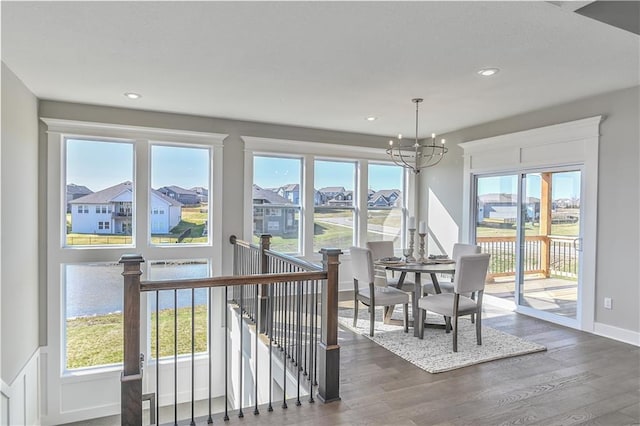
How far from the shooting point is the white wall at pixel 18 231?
3441 millimetres

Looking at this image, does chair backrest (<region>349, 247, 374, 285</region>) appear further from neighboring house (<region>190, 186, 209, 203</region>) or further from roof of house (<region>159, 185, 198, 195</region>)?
roof of house (<region>159, 185, 198, 195</region>)

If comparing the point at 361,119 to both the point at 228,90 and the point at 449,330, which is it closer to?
the point at 228,90

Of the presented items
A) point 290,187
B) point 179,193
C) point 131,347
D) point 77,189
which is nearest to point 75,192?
point 77,189

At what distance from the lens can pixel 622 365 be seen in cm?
338

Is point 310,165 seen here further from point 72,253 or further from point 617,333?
point 617,333

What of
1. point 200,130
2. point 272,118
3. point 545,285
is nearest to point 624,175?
point 545,285

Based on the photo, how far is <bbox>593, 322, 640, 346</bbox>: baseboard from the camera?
12.7 feet

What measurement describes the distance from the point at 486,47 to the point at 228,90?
2.55 meters

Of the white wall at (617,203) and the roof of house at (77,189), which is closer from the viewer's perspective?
the white wall at (617,203)

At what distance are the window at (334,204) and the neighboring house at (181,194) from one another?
1.87 meters

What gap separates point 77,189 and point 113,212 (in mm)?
494

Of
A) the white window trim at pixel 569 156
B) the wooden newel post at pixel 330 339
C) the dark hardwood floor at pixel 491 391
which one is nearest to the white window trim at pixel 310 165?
the white window trim at pixel 569 156

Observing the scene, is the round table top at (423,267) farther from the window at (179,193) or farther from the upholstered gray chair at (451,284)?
the window at (179,193)

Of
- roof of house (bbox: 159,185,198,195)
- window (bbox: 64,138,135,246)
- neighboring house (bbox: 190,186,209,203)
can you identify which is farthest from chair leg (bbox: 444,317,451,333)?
window (bbox: 64,138,135,246)
